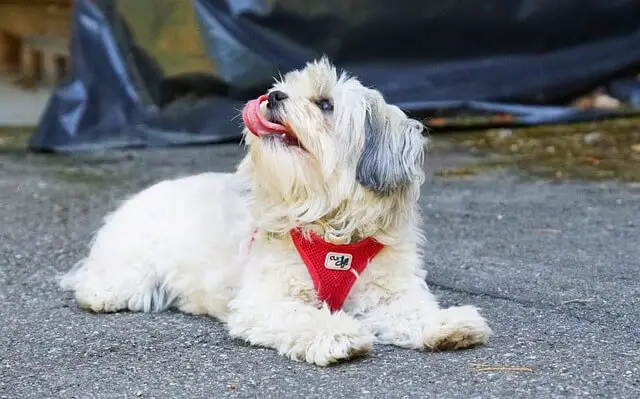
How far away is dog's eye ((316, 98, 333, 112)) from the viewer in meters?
3.98

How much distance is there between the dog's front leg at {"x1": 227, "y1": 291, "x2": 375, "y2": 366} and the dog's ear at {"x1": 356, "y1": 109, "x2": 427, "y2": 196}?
0.54 metres

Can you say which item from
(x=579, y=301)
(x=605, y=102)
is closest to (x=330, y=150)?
(x=579, y=301)

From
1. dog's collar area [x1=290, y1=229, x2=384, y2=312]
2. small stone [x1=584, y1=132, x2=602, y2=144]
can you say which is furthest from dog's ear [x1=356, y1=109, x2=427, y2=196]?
small stone [x1=584, y1=132, x2=602, y2=144]

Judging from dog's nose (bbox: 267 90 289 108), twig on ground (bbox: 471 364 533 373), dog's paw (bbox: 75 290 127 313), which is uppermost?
dog's nose (bbox: 267 90 289 108)

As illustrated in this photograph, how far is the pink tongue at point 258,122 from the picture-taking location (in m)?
3.94

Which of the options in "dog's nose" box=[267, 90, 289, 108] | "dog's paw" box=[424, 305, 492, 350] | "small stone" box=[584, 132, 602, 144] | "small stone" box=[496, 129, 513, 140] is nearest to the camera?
"dog's paw" box=[424, 305, 492, 350]

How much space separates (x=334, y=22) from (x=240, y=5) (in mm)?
872

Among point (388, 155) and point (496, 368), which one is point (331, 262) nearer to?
point (388, 155)

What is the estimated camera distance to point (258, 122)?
396 cm

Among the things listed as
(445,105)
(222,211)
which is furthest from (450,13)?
(222,211)

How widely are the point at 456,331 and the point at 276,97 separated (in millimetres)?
1133

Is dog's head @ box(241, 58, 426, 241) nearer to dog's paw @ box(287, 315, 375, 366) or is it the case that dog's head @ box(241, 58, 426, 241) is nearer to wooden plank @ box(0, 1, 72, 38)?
dog's paw @ box(287, 315, 375, 366)

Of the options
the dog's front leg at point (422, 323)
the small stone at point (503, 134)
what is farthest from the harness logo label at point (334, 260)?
the small stone at point (503, 134)

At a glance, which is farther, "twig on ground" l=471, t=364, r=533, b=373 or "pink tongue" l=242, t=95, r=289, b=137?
"pink tongue" l=242, t=95, r=289, b=137
